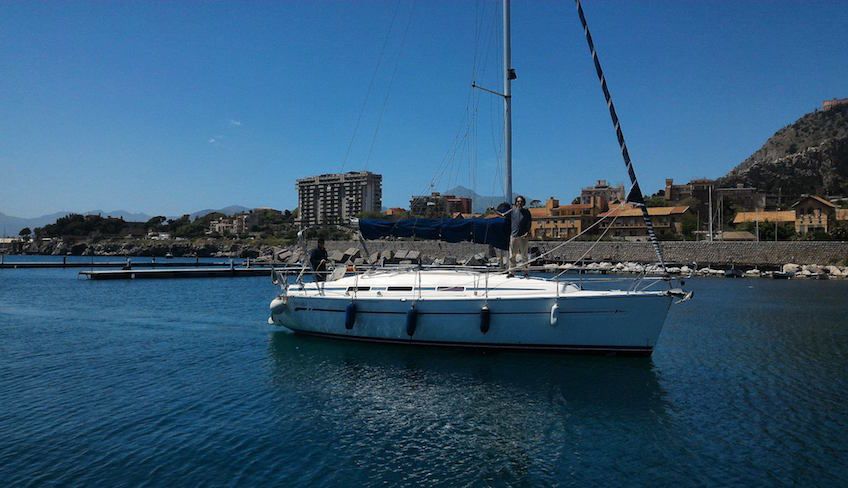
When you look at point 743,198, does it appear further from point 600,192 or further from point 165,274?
point 165,274

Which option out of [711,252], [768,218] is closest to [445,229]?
[711,252]

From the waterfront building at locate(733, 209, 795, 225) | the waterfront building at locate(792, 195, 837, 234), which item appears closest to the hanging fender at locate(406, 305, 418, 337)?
the waterfront building at locate(792, 195, 837, 234)

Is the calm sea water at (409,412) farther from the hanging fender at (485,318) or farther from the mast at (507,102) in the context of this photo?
the mast at (507,102)

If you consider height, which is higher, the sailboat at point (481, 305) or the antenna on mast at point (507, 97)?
the antenna on mast at point (507, 97)

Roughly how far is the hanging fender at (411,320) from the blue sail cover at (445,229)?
2780 millimetres

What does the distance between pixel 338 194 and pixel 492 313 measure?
163 meters

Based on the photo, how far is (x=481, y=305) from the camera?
16547mm

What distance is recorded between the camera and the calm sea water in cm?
905

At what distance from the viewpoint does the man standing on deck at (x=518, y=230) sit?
1792cm

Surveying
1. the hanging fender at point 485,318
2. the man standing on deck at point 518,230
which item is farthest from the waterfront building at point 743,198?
the hanging fender at point 485,318

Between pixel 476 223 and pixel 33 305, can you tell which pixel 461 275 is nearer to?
pixel 476 223

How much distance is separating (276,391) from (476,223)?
26.9 feet

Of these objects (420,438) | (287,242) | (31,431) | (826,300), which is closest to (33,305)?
(31,431)

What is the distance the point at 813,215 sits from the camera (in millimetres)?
81188
